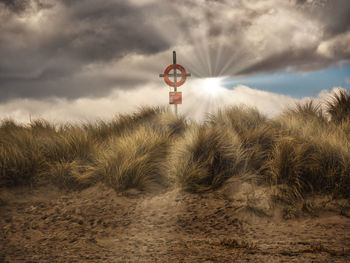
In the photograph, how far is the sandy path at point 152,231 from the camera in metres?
3.32

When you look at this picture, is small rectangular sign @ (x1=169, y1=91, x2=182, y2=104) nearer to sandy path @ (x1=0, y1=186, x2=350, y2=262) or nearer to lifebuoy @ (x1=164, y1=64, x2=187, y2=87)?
lifebuoy @ (x1=164, y1=64, x2=187, y2=87)

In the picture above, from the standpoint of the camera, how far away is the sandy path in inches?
131

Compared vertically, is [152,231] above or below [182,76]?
A: below

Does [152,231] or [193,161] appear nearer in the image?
[152,231]

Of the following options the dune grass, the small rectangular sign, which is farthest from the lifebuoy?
the dune grass

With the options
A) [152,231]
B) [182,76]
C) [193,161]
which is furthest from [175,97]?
[152,231]

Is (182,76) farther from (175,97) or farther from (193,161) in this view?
(193,161)

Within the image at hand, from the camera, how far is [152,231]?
4.04 metres

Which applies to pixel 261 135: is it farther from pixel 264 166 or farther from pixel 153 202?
pixel 153 202

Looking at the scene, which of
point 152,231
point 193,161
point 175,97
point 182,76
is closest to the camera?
point 152,231

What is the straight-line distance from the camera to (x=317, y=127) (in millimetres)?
6793

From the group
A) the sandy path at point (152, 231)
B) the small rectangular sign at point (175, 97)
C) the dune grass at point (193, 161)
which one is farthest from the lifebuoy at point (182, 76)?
the sandy path at point (152, 231)

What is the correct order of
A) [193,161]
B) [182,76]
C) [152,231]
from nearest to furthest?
[152,231] < [193,161] < [182,76]

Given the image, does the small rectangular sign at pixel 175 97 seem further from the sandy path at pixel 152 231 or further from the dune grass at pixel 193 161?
the sandy path at pixel 152 231
